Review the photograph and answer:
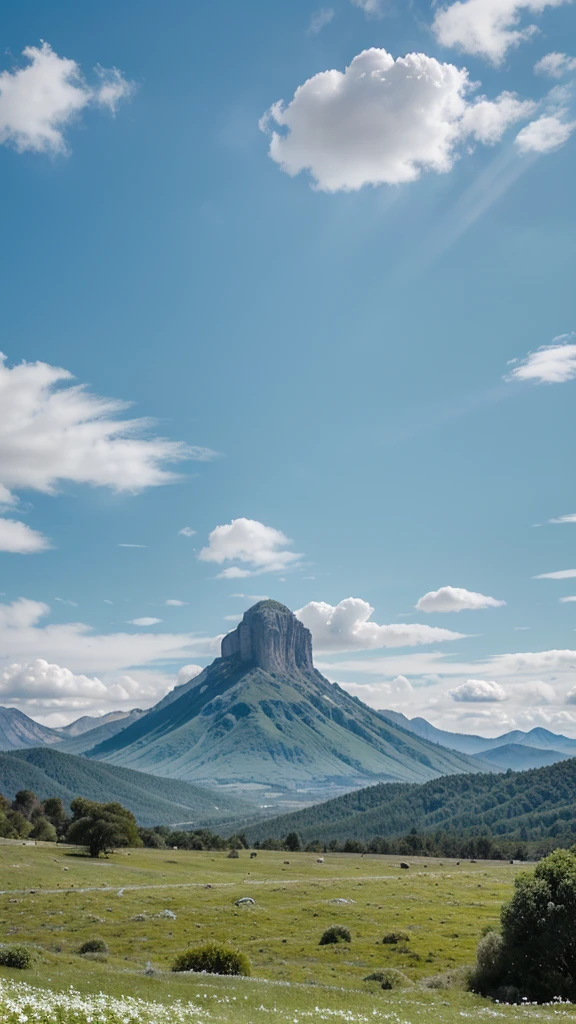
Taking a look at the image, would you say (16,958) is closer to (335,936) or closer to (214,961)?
(214,961)

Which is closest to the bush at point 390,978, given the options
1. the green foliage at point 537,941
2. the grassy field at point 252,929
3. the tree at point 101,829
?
the grassy field at point 252,929

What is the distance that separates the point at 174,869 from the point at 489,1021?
11010cm

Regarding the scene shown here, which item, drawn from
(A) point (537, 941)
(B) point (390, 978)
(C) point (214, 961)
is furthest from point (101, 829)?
(A) point (537, 941)

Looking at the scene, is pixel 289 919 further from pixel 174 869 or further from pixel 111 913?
pixel 174 869

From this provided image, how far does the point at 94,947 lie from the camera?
6144 centimetres

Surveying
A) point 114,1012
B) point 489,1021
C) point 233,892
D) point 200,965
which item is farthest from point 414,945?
point 114,1012

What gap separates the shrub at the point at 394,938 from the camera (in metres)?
71.7

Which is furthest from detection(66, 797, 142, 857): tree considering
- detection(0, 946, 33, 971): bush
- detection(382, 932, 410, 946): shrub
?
detection(0, 946, 33, 971): bush

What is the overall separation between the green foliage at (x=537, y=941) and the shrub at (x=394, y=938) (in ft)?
58.1

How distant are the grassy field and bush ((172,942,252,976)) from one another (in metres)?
2.07

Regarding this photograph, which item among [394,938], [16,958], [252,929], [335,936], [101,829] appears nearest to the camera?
[16,958]

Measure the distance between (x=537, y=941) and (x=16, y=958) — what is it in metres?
37.2

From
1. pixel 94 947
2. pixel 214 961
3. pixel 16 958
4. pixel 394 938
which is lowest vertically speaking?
pixel 394 938

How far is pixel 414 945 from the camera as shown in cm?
7038
